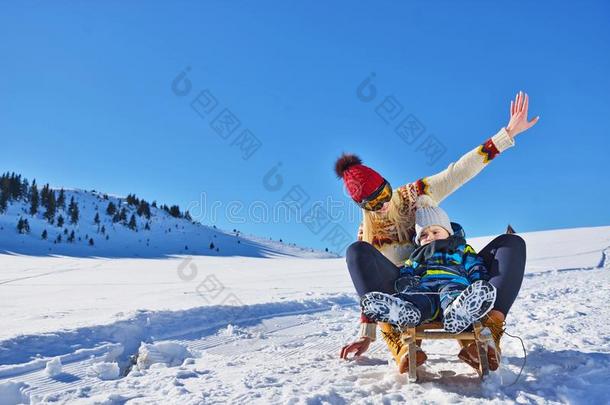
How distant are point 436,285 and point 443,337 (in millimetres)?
352

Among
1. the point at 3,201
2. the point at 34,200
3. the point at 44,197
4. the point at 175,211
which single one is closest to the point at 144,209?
the point at 175,211

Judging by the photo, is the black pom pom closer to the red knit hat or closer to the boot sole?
the red knit hat

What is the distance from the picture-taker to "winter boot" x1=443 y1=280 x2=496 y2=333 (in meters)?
2.12

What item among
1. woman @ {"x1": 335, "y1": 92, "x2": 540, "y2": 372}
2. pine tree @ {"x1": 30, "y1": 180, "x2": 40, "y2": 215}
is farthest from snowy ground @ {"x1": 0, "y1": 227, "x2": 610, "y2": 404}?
pine tree @ {"x1": 30, "y1": 180, "x2": 40, "y2": 215}

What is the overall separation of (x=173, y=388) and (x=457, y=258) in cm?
174

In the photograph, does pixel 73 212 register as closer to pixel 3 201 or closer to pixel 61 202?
pixel 61 202

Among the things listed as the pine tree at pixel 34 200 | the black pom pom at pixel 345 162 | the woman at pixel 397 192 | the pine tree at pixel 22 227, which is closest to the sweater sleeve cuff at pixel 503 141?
the woman at pixel 397 192

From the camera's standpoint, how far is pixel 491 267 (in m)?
2.58

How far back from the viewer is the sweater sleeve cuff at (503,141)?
3213 mm

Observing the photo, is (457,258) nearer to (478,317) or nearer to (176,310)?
(478,317)

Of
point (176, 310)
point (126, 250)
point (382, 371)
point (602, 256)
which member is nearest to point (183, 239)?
point (126, 250)

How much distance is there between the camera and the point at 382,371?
261 cm

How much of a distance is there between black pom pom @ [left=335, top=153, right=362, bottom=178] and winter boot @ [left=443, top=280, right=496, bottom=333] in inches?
60.5

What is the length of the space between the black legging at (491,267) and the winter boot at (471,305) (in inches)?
11.9
